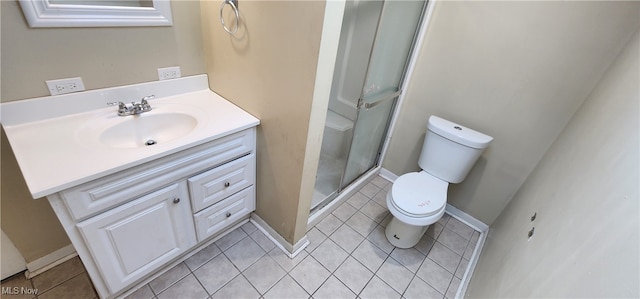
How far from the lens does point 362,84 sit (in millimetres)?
1690

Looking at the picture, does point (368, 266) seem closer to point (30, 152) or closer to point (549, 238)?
point (549, 238)

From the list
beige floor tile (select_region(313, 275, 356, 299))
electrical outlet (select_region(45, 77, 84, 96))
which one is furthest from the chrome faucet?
beige floor tile (select_region(313, 275, 356, 299))

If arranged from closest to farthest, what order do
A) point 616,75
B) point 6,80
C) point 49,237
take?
point 6,80 < point 616,75 < point 49,237

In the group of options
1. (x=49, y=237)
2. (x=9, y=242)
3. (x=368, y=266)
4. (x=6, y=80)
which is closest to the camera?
(x=6, y=80)

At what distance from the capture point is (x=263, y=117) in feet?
4.38

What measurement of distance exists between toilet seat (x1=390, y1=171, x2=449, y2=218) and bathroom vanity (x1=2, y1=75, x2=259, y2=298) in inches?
35.7

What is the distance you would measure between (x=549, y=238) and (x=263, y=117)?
1.25 m

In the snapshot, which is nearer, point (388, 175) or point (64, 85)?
point (64, 85)

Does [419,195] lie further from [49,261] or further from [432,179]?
[49,261]

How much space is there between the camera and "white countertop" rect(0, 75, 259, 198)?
0.88 metres

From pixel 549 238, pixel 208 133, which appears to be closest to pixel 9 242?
pixel 208 133

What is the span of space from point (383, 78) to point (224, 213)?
1.35m

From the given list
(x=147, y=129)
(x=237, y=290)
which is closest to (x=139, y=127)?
(x=147, y=129)

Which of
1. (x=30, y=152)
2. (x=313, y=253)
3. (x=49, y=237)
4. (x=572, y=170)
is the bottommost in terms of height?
(x=313, y=253)
